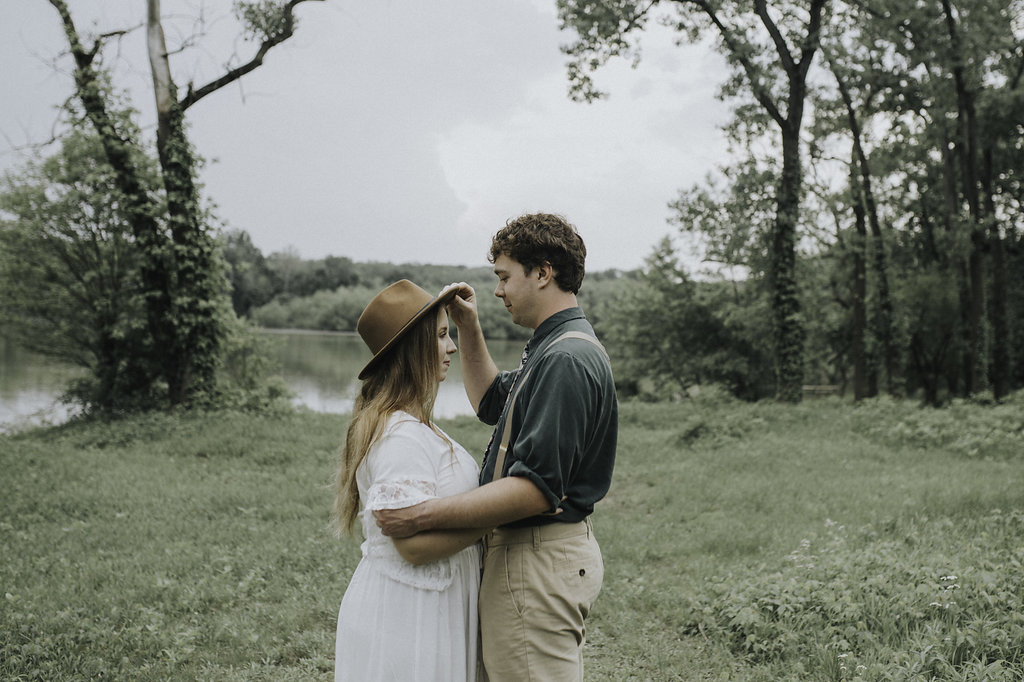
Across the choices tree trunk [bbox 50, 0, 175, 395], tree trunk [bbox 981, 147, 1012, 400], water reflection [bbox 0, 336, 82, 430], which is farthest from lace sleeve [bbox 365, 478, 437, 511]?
tree trunk [bbox 981, 147, 1012, 400]

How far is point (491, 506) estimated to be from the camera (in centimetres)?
197

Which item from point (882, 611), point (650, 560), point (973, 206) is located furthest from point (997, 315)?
point (882, 611)

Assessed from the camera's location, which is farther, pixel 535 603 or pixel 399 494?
pixel 535 603

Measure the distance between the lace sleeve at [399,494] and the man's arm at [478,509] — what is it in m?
0.02

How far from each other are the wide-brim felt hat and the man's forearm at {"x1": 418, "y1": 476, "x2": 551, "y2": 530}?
569 millimetres

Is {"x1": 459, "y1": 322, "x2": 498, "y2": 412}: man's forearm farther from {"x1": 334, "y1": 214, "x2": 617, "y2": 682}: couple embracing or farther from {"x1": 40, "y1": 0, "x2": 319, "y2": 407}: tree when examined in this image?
{"x1": 40, "y1": 0, "x2": 319, "y2": 407}: tree

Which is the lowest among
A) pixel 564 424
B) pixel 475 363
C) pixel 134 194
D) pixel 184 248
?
pixel 564 424

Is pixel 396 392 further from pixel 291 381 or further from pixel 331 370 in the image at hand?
pixel 331 370

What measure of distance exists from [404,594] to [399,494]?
34 centimetres

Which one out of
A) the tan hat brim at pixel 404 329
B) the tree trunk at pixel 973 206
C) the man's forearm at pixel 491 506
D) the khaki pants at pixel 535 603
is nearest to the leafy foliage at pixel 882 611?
the khaki pants at pixel 535 603

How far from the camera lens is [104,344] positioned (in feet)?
46.7

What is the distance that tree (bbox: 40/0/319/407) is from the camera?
13.0 meters

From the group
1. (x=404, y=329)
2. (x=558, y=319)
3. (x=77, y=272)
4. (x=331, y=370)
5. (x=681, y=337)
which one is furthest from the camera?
(x=331, y=370)

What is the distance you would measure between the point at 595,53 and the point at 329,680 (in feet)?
49.7
